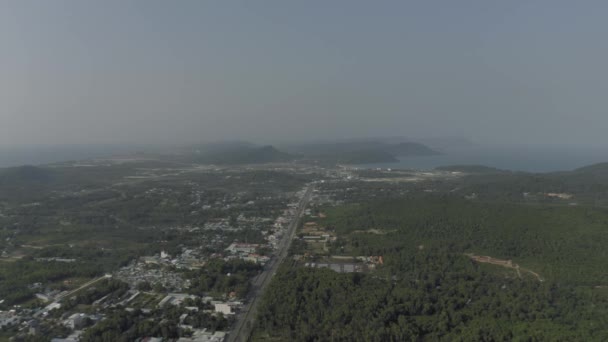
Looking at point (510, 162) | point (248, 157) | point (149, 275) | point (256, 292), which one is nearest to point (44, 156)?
point (248, 157)

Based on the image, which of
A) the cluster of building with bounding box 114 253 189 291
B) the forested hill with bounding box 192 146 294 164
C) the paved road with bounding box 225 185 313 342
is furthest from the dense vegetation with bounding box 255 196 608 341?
the forested hill with bounding box 192 146 294 164

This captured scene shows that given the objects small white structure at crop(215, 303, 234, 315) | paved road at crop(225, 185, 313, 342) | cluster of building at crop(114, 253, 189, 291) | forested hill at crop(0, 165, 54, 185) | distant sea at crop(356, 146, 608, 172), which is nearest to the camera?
paved road at crop(225, 185, 313, 342)

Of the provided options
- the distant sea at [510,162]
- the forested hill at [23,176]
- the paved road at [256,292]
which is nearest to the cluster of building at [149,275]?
the paved road at [256,292]

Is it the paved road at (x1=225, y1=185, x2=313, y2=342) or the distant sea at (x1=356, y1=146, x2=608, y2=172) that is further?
the distant sea at (x1=356, y1=146, x2=608, y2=172)

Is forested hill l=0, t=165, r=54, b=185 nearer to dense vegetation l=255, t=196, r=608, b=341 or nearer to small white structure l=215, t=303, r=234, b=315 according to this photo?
dense vegetation l=255, t=196, r=608, b=341

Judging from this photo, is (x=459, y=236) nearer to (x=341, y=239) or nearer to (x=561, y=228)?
(x=561, y=228)

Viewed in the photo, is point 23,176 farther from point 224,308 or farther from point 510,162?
point 510,162

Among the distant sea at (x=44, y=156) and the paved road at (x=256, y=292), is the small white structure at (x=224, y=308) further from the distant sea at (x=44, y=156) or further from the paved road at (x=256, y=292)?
the distant sea at (x=44, y=156)

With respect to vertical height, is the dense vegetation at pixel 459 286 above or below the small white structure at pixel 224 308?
above
